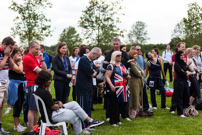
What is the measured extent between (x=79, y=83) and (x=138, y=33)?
69.2 m

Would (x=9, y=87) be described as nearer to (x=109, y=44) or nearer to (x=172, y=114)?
(x=172, y=114)

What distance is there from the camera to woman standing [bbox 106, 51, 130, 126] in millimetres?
6836

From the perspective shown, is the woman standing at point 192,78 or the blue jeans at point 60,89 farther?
the woman standing at point 192,78

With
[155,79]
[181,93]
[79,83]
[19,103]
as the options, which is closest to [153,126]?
[181,93]

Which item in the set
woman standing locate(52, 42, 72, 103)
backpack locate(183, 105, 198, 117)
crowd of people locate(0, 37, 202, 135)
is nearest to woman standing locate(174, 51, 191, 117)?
crowd of people locate(0, 37, 202, 135)

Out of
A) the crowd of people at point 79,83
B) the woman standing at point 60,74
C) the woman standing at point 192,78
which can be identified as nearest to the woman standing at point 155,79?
the crowd of people at point 79,83

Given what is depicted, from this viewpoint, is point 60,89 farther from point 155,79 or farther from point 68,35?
point 68,35

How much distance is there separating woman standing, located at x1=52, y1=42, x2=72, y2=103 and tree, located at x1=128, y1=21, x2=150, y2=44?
2512 inches

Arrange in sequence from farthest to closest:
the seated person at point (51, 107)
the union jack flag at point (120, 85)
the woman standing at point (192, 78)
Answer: the woman standing at point (192, 78) < the union jack flag at point (120, 85) < the seated person at point (51, 107)

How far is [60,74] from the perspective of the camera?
6.61 metres

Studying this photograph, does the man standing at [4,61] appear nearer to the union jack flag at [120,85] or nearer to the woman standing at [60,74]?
the woman standing at [60,74]

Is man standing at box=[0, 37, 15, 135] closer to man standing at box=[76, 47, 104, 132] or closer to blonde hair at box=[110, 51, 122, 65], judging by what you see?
man standing at box=[76, 47, 104, 132]

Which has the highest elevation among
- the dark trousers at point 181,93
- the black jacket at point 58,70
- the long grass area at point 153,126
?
the black jacket at point 58,70

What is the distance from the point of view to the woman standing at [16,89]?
646 centimetres
